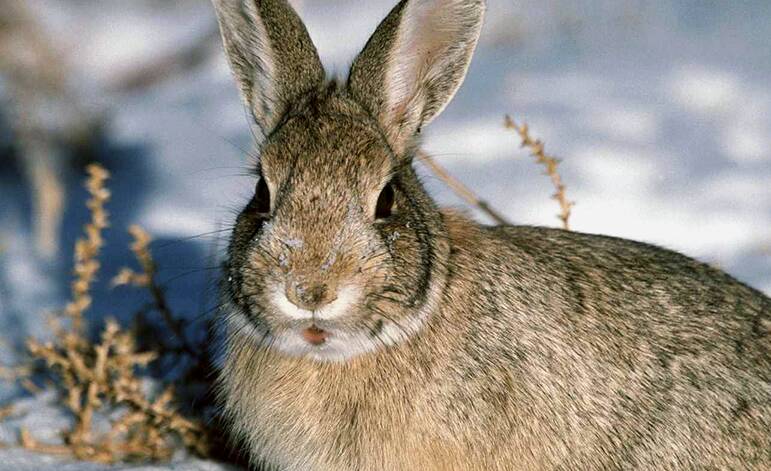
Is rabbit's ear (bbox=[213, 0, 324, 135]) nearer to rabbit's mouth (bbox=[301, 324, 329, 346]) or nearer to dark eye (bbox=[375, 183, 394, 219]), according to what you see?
dark eye (bbox=[375, 183, 394, 219])

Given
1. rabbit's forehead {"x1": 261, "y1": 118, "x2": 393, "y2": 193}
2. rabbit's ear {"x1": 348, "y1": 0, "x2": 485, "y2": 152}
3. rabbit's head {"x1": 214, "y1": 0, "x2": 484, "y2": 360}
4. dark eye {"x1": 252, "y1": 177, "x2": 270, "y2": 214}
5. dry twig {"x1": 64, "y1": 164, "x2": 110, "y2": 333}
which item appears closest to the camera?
rabbit's head {"x1": 214, "y1": 0, "x2": 484, "y2": 360}

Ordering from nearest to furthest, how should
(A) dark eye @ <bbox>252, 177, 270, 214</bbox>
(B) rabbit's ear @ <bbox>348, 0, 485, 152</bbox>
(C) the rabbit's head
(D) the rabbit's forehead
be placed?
(C) the rabbit's head, (D) the rabbit's forehead, (A) dark eye @ <bbox>252, 177, 270, 214</bbox>, (B) rabbit's ear @ <bbox>348, 0, 485, 152</bbox>

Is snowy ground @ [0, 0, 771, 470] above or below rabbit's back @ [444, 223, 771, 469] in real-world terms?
above

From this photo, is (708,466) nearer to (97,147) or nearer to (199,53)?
(97,147)

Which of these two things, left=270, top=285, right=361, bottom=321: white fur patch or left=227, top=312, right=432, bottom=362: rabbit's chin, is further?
left=227, top=312, right=432, bottom=362: rabbit's chin

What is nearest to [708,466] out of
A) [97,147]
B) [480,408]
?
[480,408]

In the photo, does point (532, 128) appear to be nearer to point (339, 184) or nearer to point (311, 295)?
point (339, 184)

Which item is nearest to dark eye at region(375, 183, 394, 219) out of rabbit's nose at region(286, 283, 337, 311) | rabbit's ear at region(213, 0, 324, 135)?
rabbit's nose at region(286, 283, 337, 311)
